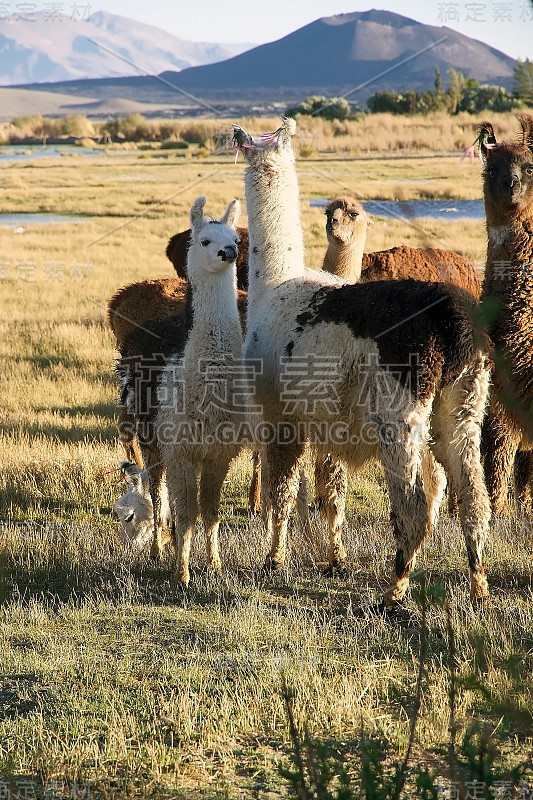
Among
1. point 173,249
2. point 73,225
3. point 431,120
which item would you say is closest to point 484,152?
point 173,249

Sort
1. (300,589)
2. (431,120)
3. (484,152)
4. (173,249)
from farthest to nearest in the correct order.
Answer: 1. (431,120)
2. (173,249)
3. (300,589)
4. (484,152)

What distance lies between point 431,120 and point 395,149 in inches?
514

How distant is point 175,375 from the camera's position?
5695 millimetres

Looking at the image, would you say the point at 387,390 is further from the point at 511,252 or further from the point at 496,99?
the point at 496,99

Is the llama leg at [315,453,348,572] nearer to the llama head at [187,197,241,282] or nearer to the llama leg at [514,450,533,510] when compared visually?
the llama leg at [514,450,533,510]

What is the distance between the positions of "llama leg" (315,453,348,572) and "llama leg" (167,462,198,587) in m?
0.82

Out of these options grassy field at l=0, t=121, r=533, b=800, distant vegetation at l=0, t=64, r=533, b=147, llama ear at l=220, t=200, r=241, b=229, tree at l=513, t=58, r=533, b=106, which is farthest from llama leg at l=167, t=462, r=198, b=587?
distant vegetation at l=0, t=64, r=533, b=147

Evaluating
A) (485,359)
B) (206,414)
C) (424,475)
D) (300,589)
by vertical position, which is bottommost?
(300,589)

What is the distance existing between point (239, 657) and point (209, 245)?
8.04ft

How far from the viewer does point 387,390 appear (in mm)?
4699

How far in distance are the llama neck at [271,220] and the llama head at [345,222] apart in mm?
1556

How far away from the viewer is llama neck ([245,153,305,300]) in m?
6.04

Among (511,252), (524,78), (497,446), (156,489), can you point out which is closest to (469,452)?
(497,446)

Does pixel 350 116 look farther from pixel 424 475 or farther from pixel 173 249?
pixel 424 475
